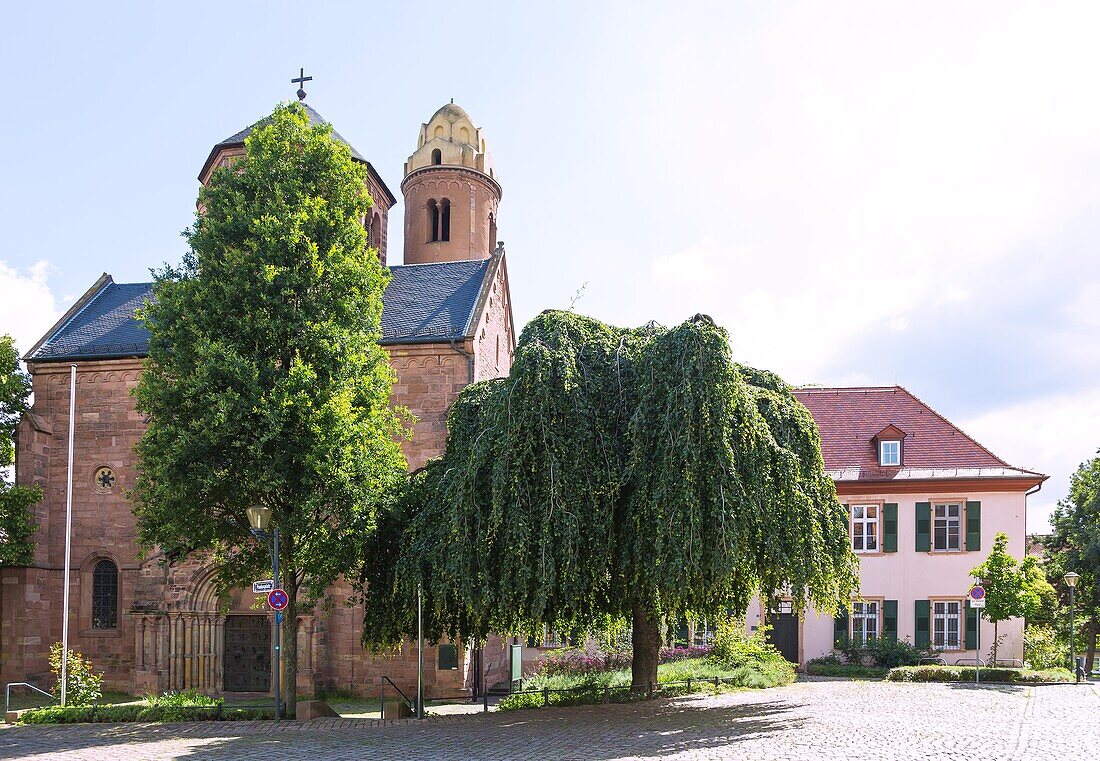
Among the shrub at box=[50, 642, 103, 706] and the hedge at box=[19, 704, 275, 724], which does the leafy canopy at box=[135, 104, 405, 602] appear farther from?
the shrub at box=[50, 642, 103, 706]

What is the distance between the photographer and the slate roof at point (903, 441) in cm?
3059

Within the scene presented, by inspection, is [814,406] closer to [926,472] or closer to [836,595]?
[926,472]

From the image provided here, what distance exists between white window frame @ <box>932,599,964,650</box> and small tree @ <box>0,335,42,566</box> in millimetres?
26042

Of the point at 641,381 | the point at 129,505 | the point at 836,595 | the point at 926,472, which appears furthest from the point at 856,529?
the point at 129,505

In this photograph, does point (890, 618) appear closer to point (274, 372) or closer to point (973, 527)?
point (973, 527)

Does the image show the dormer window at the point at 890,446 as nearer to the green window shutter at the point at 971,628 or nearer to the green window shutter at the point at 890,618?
the green window shutter at the point at 890,618

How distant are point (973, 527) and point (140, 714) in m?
24.2

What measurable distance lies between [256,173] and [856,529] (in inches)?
848

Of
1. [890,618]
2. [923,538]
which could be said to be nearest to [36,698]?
[890,618]

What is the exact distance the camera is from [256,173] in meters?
18.8

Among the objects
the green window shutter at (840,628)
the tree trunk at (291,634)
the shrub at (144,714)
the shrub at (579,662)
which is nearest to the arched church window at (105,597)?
the shrub at (144,714)

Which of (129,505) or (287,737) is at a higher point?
(129,505)

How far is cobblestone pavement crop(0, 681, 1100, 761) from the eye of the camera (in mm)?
12789

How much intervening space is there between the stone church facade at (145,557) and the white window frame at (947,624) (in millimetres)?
13673
